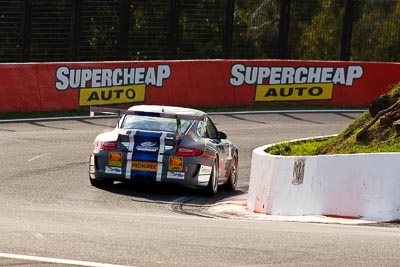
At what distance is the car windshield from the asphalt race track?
0.98m

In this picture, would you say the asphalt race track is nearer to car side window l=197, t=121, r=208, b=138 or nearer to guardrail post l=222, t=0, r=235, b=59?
car side window l=197, t=121, r=208, b=138

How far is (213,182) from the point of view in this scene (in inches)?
661

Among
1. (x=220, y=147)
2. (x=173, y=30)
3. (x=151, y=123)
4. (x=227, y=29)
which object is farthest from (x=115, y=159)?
(x=227, y=29)

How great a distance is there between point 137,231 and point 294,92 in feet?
66.9

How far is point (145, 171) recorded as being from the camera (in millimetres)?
16328

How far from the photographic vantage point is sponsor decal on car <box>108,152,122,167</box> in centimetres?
1639

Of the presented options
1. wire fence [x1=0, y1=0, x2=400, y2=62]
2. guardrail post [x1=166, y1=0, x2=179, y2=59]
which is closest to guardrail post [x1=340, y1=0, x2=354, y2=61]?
wire fence [x1=0, y1=0, x2=400, y2=62]

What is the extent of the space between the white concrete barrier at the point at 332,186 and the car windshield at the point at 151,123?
92.0 inches

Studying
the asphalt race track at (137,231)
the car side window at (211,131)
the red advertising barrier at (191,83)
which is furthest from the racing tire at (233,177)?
the red advertising barrier at (191,83)

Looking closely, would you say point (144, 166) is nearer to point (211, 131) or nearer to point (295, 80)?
point (211, 131)

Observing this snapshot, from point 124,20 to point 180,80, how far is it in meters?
3.58

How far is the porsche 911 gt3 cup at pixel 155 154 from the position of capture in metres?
16.3

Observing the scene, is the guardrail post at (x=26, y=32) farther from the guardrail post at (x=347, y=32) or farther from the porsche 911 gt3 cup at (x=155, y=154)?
the porsche 911 gt3 cup at (x=155, y=154)

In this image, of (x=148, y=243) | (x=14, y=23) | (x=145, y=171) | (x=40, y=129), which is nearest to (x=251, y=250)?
(x=148, y=243)
